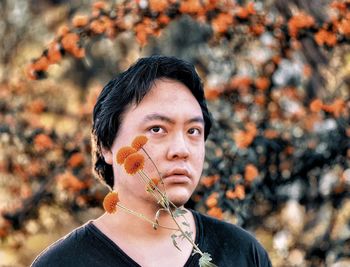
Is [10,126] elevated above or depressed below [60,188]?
above

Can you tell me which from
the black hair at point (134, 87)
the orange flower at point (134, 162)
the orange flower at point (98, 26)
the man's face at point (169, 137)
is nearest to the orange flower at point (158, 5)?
the orange flower at point (98, 26)

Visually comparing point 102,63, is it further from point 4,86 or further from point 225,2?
point 225,2

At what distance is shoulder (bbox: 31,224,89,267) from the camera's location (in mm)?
2146

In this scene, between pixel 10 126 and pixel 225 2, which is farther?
pixel 10 126

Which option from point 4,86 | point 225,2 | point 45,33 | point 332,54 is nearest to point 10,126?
point 4,86

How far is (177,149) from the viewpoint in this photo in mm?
2129

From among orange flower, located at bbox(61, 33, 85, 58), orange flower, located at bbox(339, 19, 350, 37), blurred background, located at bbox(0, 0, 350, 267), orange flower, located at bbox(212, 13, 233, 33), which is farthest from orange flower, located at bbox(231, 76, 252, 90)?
orange flower, located at bbox(61, 33, 85, 58)

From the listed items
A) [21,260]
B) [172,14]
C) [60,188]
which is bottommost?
[21,260]

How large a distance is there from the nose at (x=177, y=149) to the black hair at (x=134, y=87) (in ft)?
0.66

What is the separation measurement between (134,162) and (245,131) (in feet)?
7.51

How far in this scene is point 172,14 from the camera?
3.79 meters

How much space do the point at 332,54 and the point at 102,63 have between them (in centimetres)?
377

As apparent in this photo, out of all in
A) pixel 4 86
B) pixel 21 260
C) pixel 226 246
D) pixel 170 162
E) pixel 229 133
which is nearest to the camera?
pixel 170 162

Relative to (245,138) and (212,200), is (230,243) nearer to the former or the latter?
(212,200)
